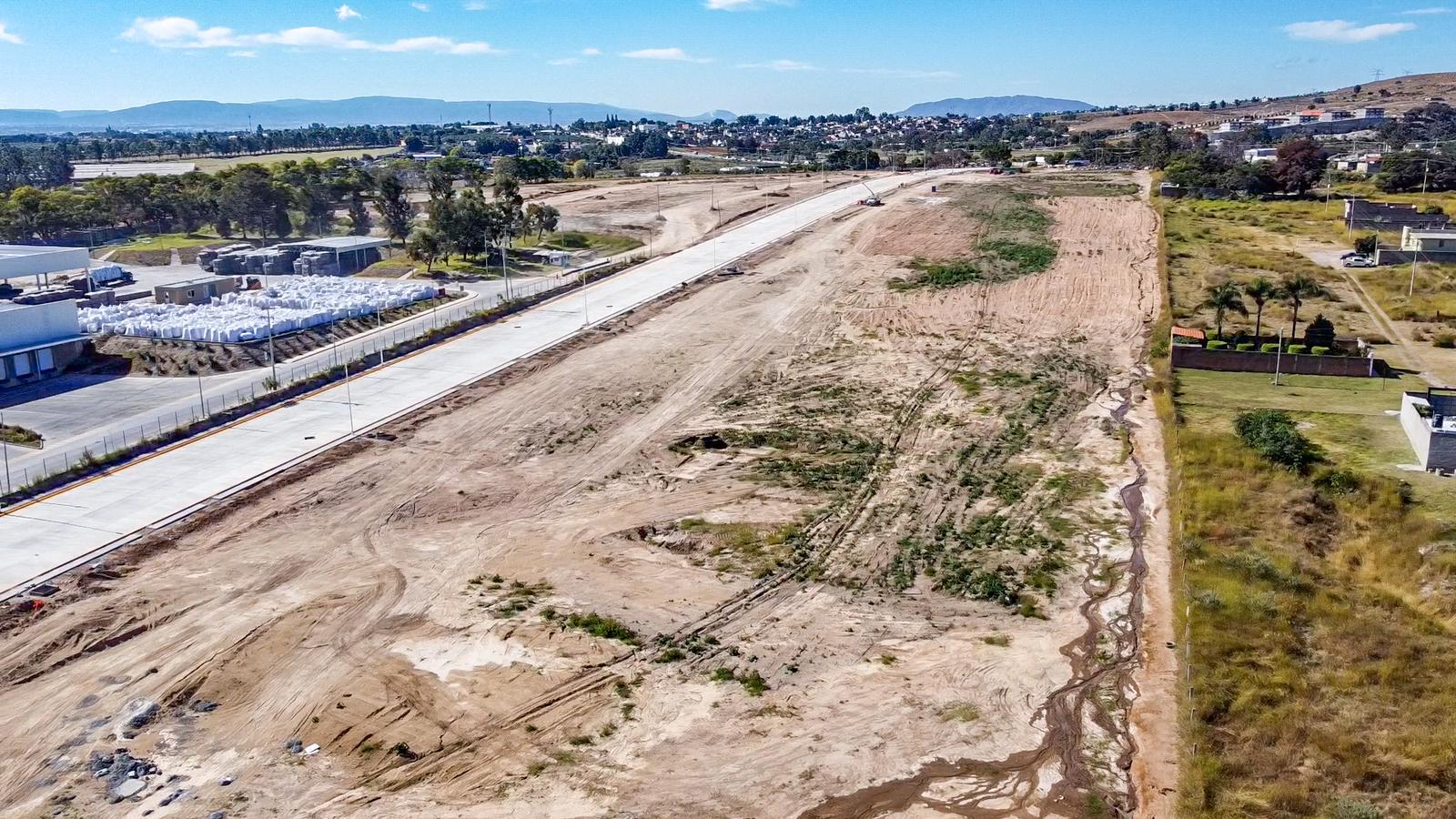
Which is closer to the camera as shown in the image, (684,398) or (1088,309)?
(684,398)

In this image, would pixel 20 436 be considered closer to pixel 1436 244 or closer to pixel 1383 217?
pixel 1436 244

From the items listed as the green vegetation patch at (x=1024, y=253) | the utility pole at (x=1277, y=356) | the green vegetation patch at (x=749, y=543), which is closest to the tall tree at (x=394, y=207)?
the green vegetation patch at (x=1024, y=253)

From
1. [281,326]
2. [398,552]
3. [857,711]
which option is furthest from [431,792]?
[281,326]

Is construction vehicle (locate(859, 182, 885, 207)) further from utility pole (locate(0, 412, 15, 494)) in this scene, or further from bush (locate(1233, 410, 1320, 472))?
utility pole (locate(0, 412, 15, 494))

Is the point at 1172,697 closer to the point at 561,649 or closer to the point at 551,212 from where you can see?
the point at 561,649

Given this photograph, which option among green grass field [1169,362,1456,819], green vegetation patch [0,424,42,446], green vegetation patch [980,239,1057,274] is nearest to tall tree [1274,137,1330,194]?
green vegetation patch [980,239,1057,274]

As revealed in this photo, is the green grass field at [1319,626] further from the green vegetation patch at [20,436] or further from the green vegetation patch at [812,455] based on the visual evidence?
the green vegetation patch at [20,436]

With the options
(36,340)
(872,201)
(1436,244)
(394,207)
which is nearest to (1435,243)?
(1436,244)
